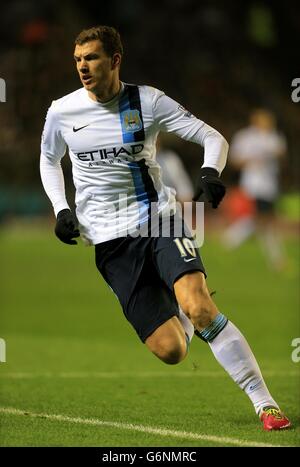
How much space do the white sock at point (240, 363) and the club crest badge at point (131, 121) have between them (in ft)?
4.44

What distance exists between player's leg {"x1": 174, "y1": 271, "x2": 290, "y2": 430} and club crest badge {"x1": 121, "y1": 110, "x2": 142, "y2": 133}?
100cm

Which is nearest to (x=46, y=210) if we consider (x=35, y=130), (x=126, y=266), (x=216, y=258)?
(x=35, y=130)

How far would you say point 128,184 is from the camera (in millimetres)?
6582

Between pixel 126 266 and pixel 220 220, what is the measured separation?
65.6 ft

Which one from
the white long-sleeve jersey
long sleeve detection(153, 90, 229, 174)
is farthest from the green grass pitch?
long sleeve detection(153, 90, 229, 174)

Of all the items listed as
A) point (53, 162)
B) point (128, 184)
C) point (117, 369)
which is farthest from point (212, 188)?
point (117, 369)

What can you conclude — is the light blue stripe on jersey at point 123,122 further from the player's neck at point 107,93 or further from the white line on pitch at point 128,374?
the white line on pitch at point 128,374

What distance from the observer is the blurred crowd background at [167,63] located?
27.2 m

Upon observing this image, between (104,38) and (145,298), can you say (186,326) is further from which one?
(104,38)

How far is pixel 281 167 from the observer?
26.4 metres

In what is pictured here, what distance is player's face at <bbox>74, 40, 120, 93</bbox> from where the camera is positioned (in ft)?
20.7

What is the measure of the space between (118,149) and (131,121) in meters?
0.19

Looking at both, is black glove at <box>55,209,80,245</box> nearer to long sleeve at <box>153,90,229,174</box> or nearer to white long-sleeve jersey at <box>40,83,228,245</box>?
white long-sleeve jersey at <box>40,83,228,245</box>

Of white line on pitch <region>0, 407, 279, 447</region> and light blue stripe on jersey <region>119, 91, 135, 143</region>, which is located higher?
light blue stripe on jersey <region>119, 91, 135, 143</region>
